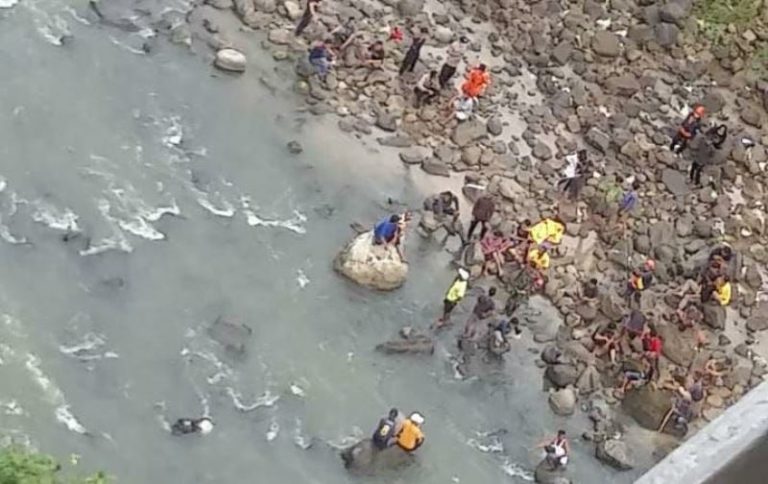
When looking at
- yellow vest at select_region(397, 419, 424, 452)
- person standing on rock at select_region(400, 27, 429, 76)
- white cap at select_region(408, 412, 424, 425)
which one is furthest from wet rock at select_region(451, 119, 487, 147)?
yellow vest at select_region(397, 419, 424, 452)

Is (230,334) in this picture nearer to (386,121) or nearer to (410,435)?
(410,435)

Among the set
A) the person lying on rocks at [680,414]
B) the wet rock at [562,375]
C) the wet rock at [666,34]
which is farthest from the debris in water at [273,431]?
the wet rock at [666,34]

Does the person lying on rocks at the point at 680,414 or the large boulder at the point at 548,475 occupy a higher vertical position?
the person lying on rocks at the point at 680,414

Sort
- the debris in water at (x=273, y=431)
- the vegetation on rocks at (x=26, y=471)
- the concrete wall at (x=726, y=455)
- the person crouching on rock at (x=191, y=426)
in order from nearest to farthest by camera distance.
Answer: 1. the concrete wall at (x=726, y=455)
2. the vegetation on rocks at (x=26, y=471)
3. the person crouching on rock at (x=191, y=426)
4. the debris in water at (x=273, y=431)

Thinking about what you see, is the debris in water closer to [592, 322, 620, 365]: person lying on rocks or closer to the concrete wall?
[592, 322, 620, 365]: person lying on rocks

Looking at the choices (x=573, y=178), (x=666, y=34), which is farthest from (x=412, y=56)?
(x=666, y=34)

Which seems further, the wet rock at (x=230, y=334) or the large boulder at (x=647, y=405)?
the large boulder at (x=647, y=405)

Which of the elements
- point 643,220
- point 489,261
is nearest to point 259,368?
point 489,261

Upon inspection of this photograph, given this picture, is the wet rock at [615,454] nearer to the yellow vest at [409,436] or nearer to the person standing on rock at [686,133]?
the yellow vest at [409,436]
